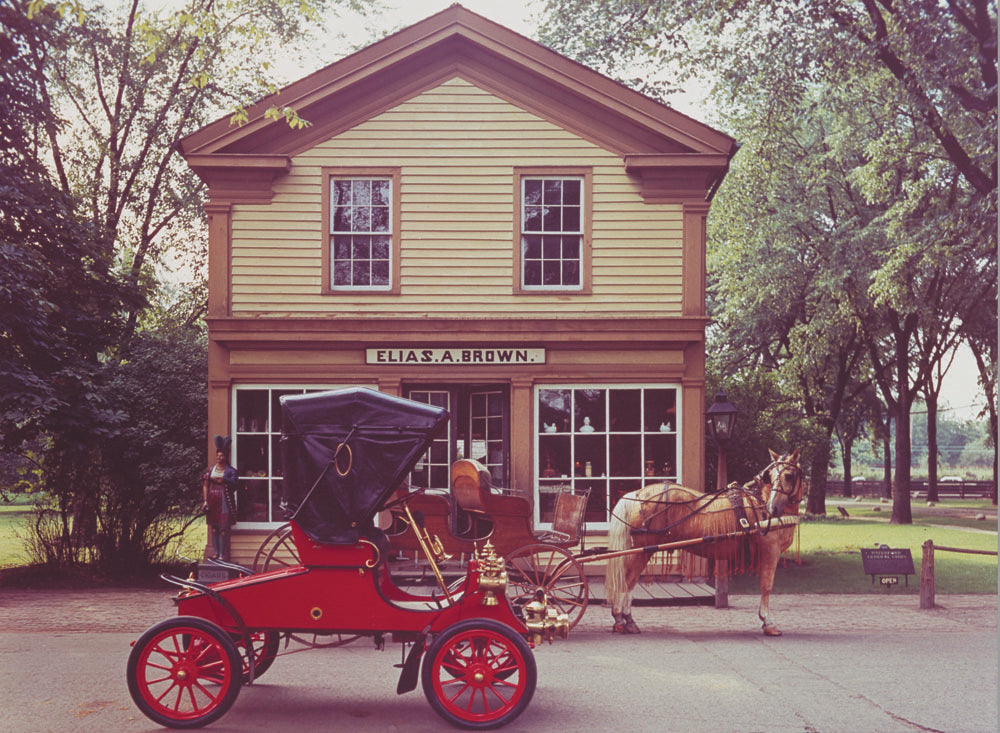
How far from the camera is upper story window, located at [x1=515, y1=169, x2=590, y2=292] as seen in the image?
17438 millimetres

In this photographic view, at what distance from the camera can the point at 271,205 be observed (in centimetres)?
1731

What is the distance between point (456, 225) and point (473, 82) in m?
2.43

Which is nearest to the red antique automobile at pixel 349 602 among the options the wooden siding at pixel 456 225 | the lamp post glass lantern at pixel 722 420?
the lamp post glass lantern at pixel 722 420

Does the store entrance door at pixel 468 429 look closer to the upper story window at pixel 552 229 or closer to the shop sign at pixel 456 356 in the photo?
the shop sign at pixel 456 356

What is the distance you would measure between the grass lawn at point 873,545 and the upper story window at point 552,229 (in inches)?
229

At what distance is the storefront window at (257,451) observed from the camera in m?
17.0

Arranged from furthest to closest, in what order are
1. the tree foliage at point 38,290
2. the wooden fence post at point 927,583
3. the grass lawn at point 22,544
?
1. the grass lawn at point 22,544
2. the tree foliage at point 38,290
3. the wooden fence post at point 927,583

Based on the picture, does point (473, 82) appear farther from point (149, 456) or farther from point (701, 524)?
point (701, 524)

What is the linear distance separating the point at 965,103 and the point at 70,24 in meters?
18.3

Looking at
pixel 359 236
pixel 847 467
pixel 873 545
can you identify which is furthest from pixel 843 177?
pixel 847 467

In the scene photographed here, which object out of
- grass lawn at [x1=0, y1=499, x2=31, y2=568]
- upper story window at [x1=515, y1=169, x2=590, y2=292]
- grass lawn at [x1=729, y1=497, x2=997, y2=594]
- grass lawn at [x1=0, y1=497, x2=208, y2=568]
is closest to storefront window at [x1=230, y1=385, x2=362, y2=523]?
grass lawn at [x1=0, y1=497, x2=208, y2=568]

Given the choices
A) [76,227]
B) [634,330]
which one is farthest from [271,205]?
[634,330]

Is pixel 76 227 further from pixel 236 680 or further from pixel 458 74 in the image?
pixel 236 680

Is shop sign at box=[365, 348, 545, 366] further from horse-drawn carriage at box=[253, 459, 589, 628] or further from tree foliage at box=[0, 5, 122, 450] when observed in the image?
horse-drawn carriage at box=[253, 459, 589, 628]
